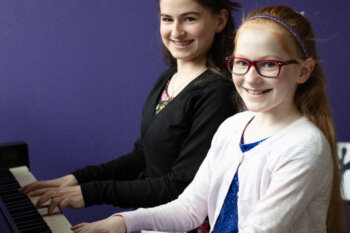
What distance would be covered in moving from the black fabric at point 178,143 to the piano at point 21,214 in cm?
14

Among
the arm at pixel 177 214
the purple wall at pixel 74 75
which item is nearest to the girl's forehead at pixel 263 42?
the arm at pixel 177 214

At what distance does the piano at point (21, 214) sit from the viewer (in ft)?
3.87

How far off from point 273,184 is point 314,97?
0.22 meters

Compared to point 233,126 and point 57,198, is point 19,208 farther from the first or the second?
point 233,126

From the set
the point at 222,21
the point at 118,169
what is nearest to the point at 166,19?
the point at 222,21

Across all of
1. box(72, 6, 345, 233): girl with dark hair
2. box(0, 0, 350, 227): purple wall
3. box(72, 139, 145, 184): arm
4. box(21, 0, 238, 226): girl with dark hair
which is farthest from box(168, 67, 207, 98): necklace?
box(0, 0, 350, 227): purple wall

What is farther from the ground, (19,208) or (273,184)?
(273,184)

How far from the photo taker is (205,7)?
1.40m

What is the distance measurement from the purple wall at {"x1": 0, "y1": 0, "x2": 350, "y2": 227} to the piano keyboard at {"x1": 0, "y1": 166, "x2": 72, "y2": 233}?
36.0 inches

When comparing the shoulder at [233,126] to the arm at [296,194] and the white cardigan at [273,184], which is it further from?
the arm at [296,194]

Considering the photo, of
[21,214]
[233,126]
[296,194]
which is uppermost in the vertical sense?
[233,126]

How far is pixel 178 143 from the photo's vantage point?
1440mm

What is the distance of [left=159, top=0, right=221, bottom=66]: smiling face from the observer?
1389mm

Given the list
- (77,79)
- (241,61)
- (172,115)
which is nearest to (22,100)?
(77,79)
